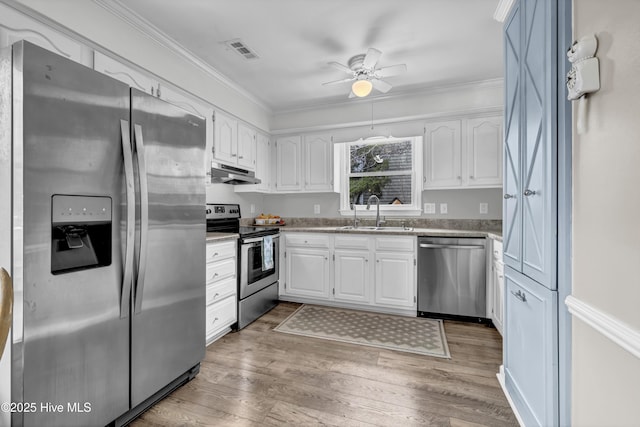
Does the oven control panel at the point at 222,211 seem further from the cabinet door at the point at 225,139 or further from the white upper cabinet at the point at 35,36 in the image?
the white upper cabinet at the point at 35,36

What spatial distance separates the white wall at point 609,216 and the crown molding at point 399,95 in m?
2.47

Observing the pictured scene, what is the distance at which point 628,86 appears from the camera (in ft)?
2.67

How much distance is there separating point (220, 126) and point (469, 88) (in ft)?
9.28

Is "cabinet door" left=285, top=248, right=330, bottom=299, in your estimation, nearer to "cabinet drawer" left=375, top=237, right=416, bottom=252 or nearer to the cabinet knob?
"cabinet drawer" left=375, top=237, right=416, bottom=252

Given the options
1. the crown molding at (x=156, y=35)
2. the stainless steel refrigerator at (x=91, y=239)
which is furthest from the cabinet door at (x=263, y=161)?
the stainless steel refrigerator at (x=91, y=239)

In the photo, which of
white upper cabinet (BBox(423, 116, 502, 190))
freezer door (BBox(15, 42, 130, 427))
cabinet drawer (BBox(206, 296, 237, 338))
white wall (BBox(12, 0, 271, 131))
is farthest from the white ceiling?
cabinet drawer (BBox(206, 296, 237, 338))

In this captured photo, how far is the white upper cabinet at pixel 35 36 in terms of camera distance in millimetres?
1490

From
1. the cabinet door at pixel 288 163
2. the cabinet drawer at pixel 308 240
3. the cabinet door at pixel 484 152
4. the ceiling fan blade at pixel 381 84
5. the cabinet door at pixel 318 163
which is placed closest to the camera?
the ceiling fan blade at pixel 381 84

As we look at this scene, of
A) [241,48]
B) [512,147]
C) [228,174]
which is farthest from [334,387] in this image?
[241,48]

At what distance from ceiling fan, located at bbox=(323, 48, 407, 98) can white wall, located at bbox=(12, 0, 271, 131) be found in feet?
4.03

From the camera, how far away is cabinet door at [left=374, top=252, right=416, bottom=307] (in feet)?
10.2

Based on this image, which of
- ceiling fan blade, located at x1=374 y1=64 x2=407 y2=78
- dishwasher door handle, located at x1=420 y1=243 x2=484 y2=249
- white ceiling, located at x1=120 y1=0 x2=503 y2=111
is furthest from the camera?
dishwasher door handle, located at x1=420 y1=243 x2=484 y2=249

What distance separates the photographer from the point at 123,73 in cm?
207

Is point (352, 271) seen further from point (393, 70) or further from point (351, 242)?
point (393, 70)
